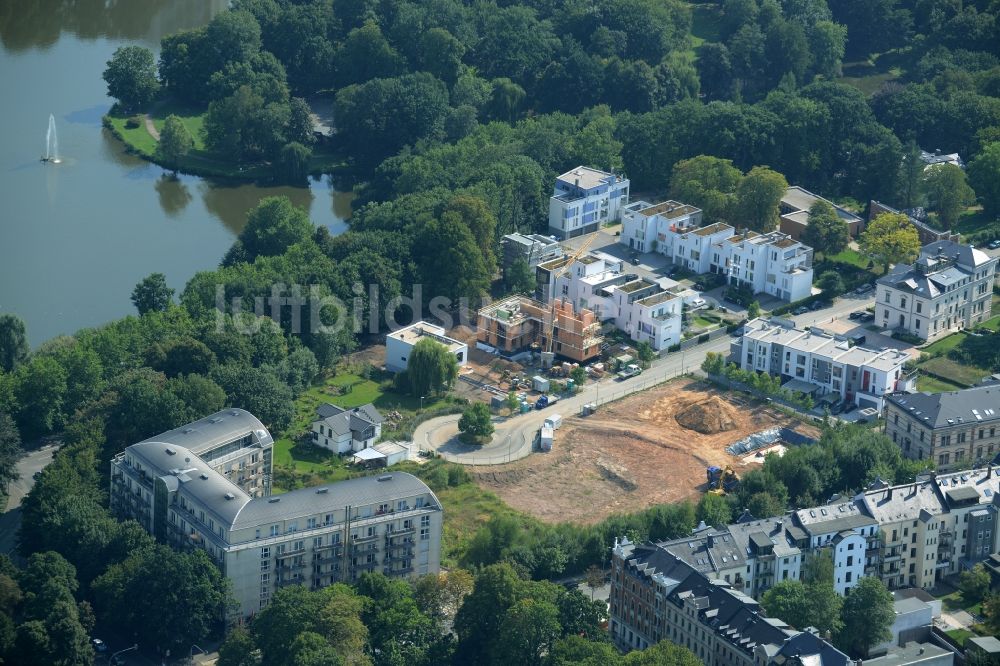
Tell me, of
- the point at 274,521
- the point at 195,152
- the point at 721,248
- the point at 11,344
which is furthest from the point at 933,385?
the point at 195,152

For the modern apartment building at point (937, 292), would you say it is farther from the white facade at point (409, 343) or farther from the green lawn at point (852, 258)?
the white facade at point (409, 343)

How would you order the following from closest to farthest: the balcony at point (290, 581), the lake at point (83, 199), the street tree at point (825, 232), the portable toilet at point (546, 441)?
1. the balcony at point (290, 581)
2. the portable toilet at point (546, 441)
3. the lake at point (83, 199)
4. the street tree at point (825, 232)

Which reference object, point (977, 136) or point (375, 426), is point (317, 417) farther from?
point (977, 136)

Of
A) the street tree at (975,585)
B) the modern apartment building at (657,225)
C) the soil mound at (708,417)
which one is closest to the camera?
the street tree at (975,585)

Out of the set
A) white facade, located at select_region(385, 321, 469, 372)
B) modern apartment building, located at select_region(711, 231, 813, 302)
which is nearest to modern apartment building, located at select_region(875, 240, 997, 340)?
modern apartment building, located at select_region(711, 231, 813, 302)

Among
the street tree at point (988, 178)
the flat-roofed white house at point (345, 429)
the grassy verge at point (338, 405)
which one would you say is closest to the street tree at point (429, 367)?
the grassy verge at point (338, 405)

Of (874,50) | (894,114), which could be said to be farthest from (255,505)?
(874,50)

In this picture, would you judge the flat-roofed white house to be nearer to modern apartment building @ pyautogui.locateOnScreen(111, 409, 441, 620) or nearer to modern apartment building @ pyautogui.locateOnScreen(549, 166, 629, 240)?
modern apartment building @ pyautogui.locateOnScreen(111, 409, 441, 620)
